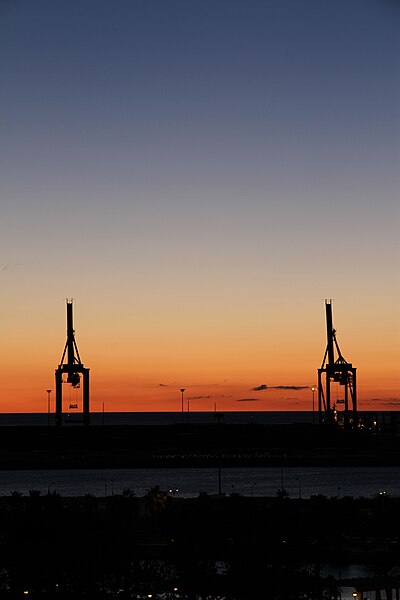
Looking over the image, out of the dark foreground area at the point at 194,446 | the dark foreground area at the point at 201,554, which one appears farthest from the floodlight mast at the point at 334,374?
the dark foreground area at the point at 201,554

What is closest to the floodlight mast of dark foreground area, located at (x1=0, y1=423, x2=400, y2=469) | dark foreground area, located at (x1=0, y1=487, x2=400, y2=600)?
dark foreground area, located at (x1=0, y1=423, x2=400, y2=469)

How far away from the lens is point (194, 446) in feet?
355

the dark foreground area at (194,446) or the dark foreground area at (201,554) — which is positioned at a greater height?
the dark foreground area at (194,446)

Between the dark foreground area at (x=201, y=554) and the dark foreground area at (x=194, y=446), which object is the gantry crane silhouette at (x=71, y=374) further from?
the dark foreground area at (x=201, y=554)

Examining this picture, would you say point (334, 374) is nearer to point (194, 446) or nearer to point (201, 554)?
point (194, 446)

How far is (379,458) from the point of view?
339 feet

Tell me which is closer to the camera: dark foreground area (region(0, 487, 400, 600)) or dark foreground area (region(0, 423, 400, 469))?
dark foreground area (region(0, 487, 400, 600))

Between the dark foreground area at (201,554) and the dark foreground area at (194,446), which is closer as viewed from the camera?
the dark foreground area at (201,554)

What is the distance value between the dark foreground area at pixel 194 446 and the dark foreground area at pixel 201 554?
2357 inches

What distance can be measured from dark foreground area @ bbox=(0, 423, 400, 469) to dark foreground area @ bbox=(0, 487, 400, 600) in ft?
196

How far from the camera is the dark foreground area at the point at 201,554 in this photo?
2752cm

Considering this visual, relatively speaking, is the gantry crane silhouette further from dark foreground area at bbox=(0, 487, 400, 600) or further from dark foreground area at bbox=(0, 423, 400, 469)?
dark foreground area at bbox=(0, 487, 400, 600)

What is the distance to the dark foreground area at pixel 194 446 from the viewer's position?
4082 inches

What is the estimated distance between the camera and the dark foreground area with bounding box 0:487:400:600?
90.3 feet
